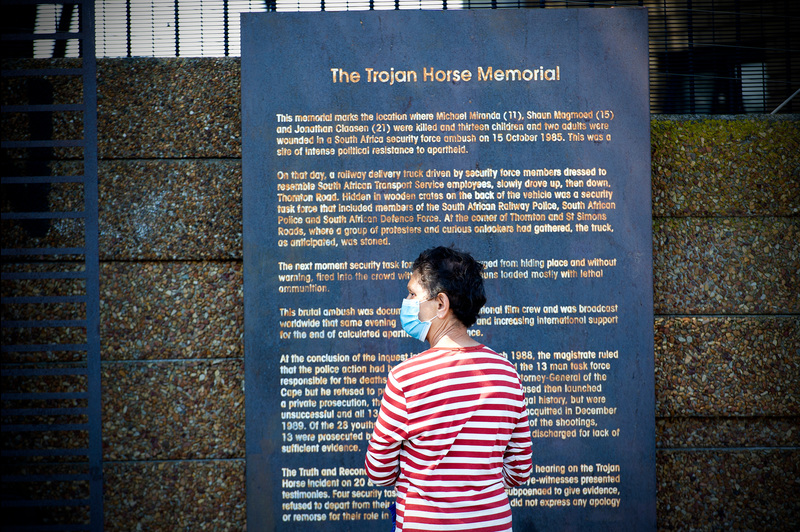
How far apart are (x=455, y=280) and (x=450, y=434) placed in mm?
568

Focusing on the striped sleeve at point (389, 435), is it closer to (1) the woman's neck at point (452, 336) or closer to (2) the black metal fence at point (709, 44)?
(1) the woman's neck at point (452, 336)

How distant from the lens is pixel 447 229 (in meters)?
3.25

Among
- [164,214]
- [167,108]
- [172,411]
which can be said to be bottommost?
[172,411]

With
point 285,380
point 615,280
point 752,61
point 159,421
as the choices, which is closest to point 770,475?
point 615,280

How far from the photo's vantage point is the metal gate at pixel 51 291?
329 centimetres

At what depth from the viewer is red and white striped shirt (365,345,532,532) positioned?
6.25ft

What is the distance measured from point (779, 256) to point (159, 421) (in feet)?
13.5

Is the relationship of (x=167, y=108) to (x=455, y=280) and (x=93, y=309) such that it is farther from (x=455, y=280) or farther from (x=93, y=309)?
(x=455, y=280)

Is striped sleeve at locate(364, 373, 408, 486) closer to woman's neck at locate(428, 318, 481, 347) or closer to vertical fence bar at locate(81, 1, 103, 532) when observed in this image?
woman's neck at locate(428, 318, 481, 347)

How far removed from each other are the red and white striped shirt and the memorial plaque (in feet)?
4.19

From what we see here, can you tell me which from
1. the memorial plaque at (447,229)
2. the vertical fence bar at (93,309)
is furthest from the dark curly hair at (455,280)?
the vertical fence bar at (93,309)

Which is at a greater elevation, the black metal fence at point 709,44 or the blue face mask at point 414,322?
the black metal fence at point 709,44

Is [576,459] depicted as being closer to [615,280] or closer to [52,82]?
[615,280]

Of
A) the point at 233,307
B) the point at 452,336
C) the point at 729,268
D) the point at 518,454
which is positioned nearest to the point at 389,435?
the point at 452,336
